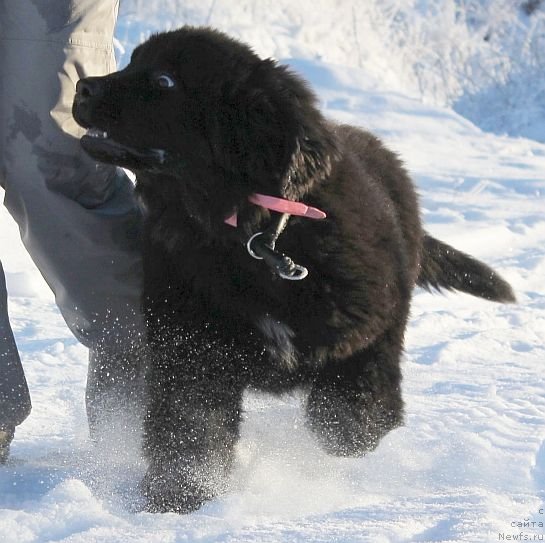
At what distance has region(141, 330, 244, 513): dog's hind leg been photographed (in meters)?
2.56

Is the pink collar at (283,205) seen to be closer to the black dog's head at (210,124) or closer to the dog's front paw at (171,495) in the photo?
the black dog's head at (210,124)

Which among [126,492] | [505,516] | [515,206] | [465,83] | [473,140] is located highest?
[505,516]

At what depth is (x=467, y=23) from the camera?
15.1 m

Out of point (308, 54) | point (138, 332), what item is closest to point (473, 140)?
point (308, 54)

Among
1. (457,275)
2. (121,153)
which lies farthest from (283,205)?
(457,275)

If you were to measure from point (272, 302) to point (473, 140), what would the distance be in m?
7.89

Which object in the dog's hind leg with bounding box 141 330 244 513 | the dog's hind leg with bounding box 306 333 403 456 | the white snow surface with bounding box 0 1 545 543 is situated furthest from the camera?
the dog's hind leg with bounding box 306 333 403 456

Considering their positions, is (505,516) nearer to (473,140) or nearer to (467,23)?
(473,140)

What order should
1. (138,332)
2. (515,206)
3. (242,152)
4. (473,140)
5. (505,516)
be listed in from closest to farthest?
(505,516), (242,152), (138,332), (515,206), (473,140)

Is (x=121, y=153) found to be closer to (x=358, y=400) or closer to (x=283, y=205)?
(x=283, y=205)

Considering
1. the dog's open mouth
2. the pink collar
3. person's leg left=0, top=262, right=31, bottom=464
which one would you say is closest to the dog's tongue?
the pink collar

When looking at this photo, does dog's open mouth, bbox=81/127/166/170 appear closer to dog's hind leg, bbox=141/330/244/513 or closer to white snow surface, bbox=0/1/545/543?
dog's hind leg, bbox=141/330/244/513

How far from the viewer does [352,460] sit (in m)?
2.92

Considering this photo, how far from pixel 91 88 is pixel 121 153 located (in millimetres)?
184
